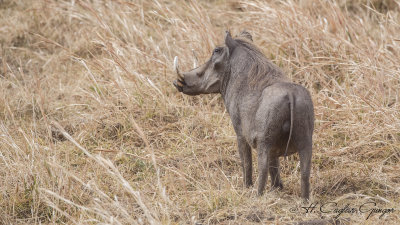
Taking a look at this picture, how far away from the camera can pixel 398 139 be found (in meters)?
4.56

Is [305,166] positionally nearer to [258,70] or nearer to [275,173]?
[275,173]

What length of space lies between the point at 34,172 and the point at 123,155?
1.00m

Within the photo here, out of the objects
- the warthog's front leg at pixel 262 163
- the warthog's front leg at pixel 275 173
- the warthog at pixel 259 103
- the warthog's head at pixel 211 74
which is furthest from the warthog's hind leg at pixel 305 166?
the warthog's head at pixel 211 74

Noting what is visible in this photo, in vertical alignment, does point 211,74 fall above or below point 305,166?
above

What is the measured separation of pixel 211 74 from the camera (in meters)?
4.14

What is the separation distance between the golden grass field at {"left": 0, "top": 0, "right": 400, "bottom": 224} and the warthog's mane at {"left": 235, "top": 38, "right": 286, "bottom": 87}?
684 mm

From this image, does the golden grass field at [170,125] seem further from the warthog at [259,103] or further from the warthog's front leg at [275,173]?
the warthog at [259,103]

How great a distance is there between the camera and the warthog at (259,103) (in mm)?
3420

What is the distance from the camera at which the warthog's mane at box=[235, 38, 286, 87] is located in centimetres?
373

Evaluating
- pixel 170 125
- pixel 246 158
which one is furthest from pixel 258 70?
pixel 170 125

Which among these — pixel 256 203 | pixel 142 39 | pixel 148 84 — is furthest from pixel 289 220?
pixel 142 39

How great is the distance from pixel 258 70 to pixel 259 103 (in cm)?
33

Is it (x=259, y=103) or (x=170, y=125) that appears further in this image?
(x=170, y=125)

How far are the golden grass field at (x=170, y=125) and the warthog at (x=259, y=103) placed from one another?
268 mm
